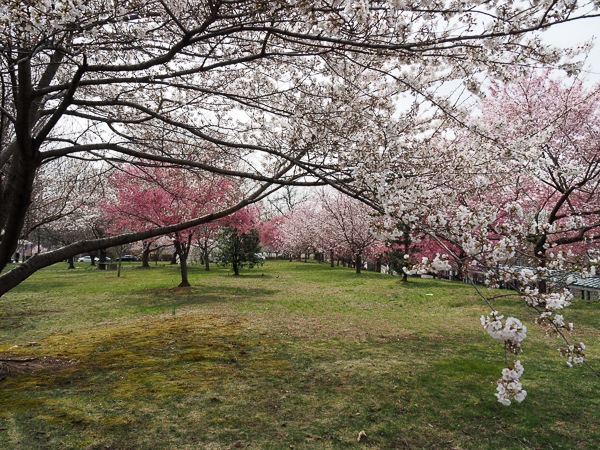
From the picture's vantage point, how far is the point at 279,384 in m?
4.08

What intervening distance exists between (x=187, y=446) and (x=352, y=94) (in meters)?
4.23

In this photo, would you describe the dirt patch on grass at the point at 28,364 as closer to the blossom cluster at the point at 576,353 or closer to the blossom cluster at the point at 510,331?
the blossom cluster at the point at 510,331

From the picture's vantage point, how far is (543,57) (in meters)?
3.40

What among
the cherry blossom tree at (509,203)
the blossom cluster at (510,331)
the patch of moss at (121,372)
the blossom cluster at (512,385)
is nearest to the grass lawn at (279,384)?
the patch of moss at (121,372)

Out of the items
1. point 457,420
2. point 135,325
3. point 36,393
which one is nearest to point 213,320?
point 135,325

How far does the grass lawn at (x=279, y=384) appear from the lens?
3006 millimetres

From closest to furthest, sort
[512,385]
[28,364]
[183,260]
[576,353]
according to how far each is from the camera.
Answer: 1. [512,385]
2. [576,353]
3. [28,364]
4. [183,260]

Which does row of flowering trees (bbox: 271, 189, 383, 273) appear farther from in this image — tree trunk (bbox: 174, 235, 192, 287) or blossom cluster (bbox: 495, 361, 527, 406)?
blossom cluster (bbox: 495, 361, 527, 406)

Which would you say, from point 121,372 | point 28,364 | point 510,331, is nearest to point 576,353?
point 510,331

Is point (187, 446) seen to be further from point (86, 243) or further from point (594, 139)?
point (594, 139)

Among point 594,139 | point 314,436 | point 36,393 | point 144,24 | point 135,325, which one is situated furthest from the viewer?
point 594,139

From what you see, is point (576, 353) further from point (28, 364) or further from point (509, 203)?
point (28, 364)

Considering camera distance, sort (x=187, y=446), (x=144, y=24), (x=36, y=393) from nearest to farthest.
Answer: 1. (x=187, y=446)
2. (x=36, y=393)
3. (x=144, y=24)

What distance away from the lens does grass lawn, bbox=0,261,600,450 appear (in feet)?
9.86
